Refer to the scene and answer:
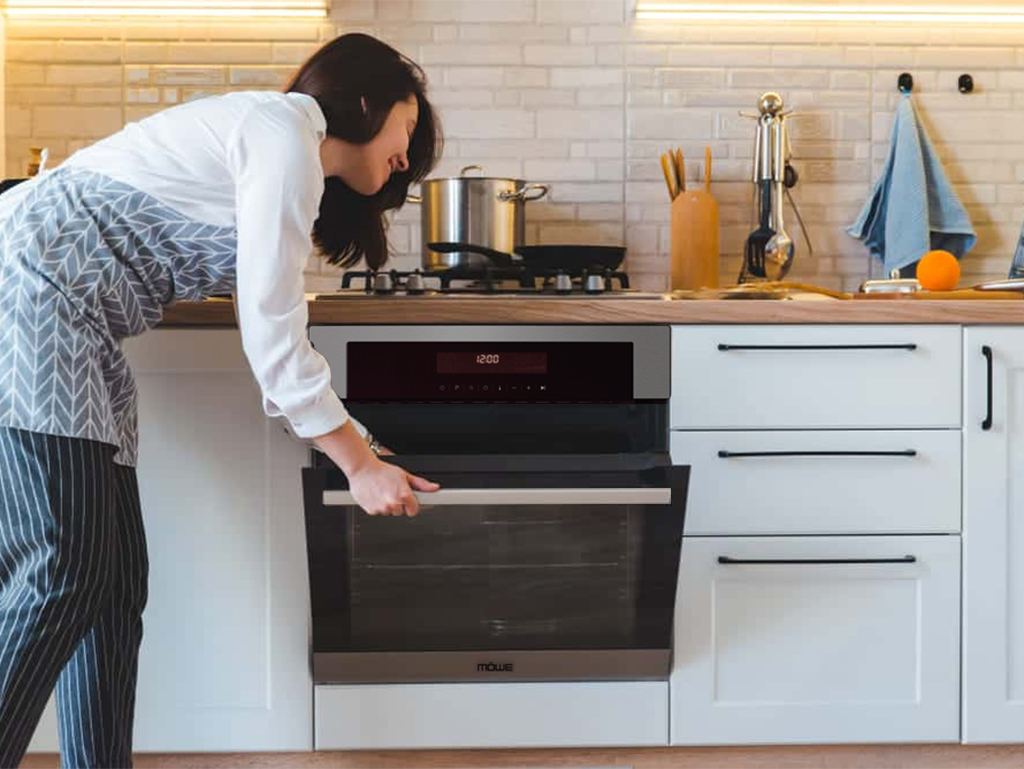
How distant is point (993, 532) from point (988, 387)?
8.7 inches

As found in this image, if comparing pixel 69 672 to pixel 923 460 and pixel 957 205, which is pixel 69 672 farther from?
pixel 957 205

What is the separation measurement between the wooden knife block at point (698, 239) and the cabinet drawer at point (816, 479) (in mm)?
555

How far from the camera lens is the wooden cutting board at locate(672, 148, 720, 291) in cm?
226

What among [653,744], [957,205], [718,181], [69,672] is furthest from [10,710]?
[957,205]

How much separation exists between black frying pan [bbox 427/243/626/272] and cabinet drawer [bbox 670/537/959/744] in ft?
1.97

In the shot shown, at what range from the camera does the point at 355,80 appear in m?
1.41

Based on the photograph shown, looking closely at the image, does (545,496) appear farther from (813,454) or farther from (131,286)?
(131,286)

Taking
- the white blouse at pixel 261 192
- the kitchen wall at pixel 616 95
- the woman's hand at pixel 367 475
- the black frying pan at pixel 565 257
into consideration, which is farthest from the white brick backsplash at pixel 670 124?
the woman's hand at pixel 367 475

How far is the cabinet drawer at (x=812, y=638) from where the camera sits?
5.88 ft

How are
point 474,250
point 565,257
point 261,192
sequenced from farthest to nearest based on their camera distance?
point 565,257, point 474,250, point 261,192

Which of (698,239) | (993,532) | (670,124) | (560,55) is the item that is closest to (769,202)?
(698,239)

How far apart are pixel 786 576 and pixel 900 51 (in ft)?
3.86

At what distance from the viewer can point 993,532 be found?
1.80 metres

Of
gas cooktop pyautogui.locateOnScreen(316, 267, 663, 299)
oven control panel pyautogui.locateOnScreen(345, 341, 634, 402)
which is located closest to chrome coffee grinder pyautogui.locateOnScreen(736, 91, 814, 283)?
gas cooktop pyautogui.locateOnScreen(316, 267, 663, 299)
